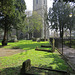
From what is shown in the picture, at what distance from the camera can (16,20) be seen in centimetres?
1686

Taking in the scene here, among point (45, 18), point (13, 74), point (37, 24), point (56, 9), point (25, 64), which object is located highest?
point (56, 9)

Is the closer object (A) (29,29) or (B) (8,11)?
(B) (8,11)

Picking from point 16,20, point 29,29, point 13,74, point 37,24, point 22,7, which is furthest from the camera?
point 29,29

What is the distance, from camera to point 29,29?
37000mm

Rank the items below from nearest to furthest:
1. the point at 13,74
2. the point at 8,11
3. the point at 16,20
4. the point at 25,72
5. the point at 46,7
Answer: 1. the point at 25,72
2. the point at 13,74
3. the point at 8,11
4. the point at 16,20
5. the point at 46,7

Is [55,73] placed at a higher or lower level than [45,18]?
lower

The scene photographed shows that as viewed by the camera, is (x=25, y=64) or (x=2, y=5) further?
(x=2, y=5)

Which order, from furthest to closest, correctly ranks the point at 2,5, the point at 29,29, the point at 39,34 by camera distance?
the point at 39,34, the point at 29,29, the point at 2,5

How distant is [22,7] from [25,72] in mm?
17833

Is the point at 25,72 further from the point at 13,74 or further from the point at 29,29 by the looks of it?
the point at 29,29

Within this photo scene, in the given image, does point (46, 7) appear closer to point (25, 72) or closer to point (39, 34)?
point (39, 34)

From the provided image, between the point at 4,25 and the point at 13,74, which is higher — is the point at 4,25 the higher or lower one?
the higher one

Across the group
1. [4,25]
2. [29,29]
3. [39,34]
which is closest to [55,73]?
[4,25]

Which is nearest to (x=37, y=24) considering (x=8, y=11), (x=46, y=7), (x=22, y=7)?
(x=46, y=7)
